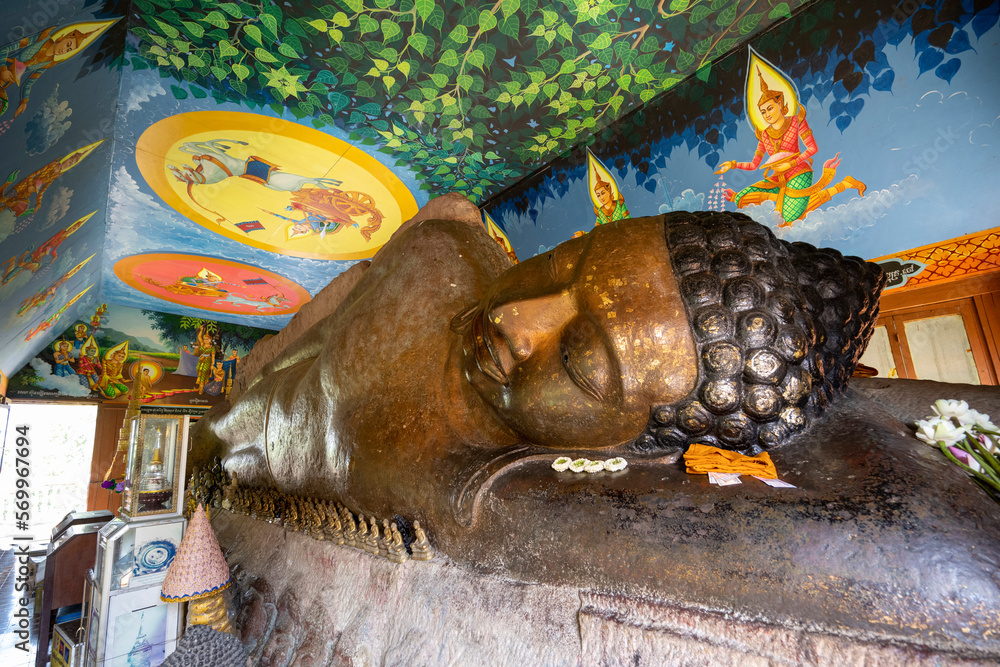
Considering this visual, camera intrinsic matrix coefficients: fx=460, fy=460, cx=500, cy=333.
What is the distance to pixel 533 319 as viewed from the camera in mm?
1226

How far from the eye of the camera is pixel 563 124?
15.2ft

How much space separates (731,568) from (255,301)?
10.4 m

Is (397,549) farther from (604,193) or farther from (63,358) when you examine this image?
(63,358)

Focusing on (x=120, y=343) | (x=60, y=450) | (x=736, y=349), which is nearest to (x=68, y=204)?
(x=736, y=349)

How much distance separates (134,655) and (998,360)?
5213 mm

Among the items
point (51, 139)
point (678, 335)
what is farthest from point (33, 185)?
point (678, 335)

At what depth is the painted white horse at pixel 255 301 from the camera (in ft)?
30.3

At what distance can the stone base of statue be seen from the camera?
0.70 meters

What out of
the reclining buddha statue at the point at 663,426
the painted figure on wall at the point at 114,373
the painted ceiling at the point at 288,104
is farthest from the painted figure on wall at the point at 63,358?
the reclining buddha statue at the point at 663,426

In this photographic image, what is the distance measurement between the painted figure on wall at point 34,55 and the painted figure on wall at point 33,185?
2.94ft

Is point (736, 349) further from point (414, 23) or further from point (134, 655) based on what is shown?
point (414, 23)

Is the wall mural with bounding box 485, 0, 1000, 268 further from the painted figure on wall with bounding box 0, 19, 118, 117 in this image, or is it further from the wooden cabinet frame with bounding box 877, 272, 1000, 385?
the painted figure on wall with bounding box 0, 19, 118, 117

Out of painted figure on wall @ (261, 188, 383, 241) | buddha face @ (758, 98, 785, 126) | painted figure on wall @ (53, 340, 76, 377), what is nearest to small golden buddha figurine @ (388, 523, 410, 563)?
buddha face @ (758, 98, 785, 126)

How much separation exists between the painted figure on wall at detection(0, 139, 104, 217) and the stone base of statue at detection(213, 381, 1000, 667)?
388 centimetres
